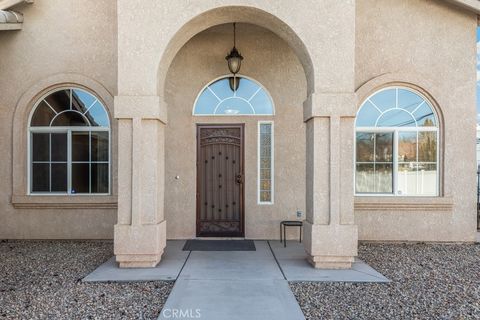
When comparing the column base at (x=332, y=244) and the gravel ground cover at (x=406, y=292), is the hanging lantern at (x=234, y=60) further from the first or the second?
the gravel ground cover at (x=406, y=292)

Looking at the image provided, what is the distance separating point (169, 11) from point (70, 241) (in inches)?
207

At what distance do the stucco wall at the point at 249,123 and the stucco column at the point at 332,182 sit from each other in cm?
204

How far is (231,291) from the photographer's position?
4355 millimetres

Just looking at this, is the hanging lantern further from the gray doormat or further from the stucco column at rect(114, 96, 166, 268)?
the gray doormat

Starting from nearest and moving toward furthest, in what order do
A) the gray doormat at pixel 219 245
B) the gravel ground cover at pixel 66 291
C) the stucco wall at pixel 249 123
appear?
the gravel ground cover at pixel 66 291
the gray doormat at pixel 219 245
the stucco wall at pixel 249 123

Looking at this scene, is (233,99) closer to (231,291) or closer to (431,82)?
(431,82)

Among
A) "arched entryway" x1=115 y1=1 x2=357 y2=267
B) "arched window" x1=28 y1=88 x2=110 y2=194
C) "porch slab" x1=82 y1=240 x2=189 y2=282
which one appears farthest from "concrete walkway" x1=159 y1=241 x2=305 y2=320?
"arched window" x1=28 y1=88 x2=110 y2=194

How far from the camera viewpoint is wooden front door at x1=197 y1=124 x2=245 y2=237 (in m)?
7.43

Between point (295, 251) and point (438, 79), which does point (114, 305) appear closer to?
point (295, 251)

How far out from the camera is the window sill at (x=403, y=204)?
705 cm

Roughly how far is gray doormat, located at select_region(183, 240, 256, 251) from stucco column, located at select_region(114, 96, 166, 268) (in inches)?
54.8

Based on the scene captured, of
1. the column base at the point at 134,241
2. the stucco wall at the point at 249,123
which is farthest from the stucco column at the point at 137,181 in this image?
the stucco wall at the point at 249,123

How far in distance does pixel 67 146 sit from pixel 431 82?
8.04 meters

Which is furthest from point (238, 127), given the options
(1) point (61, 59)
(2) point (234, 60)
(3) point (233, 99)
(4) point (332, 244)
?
(1) point (61, 59)
